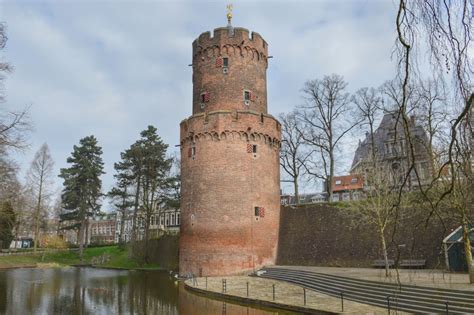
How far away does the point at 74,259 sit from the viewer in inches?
1745

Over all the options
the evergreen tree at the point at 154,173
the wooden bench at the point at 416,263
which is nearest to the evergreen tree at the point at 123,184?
the evergreen tree at the point at 154,173

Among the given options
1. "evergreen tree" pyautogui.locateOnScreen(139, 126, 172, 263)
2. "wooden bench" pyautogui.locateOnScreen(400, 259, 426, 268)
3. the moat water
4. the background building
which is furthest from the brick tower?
"evergreen tree" pyautogui.locateOnScreen(139, 126, 172, 263)

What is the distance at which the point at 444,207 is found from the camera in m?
16.6

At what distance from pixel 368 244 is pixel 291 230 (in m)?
5.46

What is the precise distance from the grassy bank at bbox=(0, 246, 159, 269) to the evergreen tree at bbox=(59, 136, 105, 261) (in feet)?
4.85

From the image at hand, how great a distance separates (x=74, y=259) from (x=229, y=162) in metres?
29.1

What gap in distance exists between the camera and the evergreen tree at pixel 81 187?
147 ft

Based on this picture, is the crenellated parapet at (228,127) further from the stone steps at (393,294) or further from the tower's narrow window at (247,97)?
the stone steps at (393,294)

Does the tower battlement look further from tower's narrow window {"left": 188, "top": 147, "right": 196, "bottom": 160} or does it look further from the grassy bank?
the grassy bank

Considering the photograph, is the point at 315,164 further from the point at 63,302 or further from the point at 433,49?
the point at 433,49

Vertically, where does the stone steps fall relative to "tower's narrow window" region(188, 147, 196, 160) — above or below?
below

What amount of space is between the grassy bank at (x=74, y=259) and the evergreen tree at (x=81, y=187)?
1.48 m

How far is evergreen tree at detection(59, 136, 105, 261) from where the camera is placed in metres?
44.7

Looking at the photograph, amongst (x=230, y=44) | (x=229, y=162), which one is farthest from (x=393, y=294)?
(x=230, y=44)
